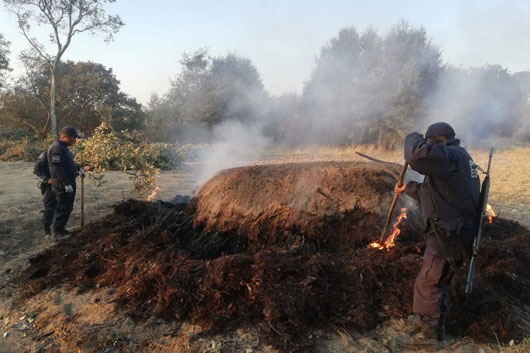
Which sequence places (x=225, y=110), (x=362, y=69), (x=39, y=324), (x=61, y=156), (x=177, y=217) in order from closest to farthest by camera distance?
(x=39, y=324), (x=177, y=217), (x=61, y=156), (x=225, y=110), (x=362, y=69)

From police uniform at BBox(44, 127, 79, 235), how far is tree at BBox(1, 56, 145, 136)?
1549cm

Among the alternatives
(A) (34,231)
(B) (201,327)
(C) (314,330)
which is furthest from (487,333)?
(A) (34,231)

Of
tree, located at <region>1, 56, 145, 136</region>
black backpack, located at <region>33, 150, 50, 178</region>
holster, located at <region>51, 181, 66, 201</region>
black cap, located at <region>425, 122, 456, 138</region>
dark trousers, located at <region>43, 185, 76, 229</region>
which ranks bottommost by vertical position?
dark trousers, located at <region>43, 185, 76, 229</region>

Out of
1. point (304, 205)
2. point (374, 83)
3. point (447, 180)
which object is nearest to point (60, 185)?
point (304, 205)

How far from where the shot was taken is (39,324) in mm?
3234

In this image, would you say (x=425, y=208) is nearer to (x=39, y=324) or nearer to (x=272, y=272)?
(x=272, y=272)

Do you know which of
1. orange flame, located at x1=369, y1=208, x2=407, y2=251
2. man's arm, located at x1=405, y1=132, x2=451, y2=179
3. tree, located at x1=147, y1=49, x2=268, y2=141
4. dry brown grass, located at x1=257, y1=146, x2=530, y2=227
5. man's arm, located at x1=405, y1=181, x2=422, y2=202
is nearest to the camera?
man's arm, located at x1=405, y1=132, x2=451, y2=179

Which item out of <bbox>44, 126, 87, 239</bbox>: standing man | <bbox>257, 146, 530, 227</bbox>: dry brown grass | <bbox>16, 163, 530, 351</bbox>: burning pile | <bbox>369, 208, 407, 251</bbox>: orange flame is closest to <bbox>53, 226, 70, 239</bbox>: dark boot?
<bbox>44, 126, 87, 239</bbox>: standing man

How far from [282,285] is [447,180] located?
1.71 metres

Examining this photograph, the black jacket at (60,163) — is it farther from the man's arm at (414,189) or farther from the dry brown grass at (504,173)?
the dry brown grass at (504,173)

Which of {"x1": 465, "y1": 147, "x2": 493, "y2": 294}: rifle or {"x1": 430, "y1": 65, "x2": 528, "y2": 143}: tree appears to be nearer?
{"x1": 465, "y1": 147, "x2": 493, "y2": 294}: rifle

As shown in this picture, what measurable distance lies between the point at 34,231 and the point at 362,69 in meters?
16.0

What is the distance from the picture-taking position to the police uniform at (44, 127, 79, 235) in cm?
550

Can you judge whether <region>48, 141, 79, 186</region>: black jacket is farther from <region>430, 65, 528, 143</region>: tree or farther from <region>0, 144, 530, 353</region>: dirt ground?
<region>430, 65, 528, 143</region>: tree
